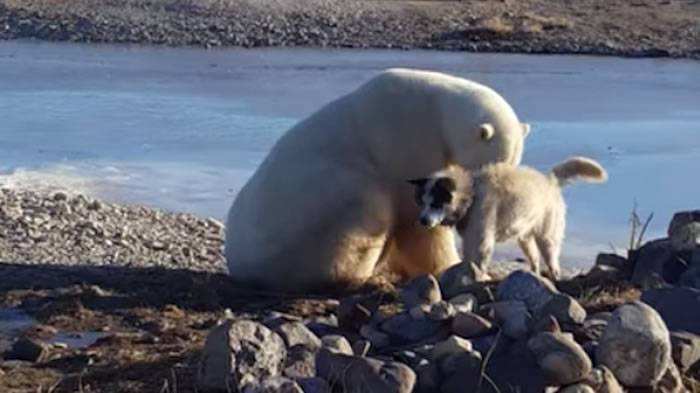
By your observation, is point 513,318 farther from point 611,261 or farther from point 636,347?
point 611,261

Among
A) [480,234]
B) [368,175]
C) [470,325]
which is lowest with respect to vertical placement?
[480,234]

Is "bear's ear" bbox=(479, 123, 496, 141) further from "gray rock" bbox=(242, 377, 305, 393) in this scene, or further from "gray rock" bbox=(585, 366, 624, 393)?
"gray rock" bbox=(242, 377, 305, 393)

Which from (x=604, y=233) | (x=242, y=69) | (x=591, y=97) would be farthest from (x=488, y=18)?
(x=604, y=233)

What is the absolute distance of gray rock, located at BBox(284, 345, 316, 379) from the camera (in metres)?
5.80

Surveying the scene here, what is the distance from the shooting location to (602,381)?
19.2 ft

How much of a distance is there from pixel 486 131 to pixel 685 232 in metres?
1.13

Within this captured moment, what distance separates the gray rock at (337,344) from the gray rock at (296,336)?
0.03 meters

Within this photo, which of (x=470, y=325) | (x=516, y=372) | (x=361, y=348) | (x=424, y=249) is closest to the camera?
(x=516, y=372)

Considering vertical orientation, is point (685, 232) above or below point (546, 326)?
below

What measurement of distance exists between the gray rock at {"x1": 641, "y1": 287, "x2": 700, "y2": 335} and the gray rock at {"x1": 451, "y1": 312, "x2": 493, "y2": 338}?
0.77 meters

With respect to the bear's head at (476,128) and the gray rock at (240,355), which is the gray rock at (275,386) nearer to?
the gray rock at (240,355)

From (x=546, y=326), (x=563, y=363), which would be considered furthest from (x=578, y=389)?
(x=546, y=326)

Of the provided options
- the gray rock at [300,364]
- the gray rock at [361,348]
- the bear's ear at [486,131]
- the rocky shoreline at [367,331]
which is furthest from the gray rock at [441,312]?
the bear's ear at [486,131]

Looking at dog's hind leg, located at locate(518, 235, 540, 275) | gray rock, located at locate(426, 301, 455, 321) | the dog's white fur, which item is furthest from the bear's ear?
gray rock, located at locate(426, 301, 455, 321)
